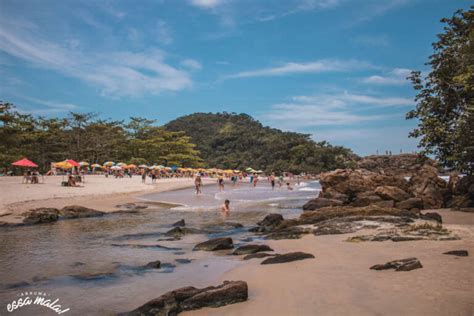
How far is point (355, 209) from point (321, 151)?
86203mm

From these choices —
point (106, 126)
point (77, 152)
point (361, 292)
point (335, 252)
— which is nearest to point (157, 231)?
point (335, 252)

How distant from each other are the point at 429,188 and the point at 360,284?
16882 mm

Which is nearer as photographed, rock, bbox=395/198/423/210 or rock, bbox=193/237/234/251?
rock, bbox=193/237/234/251

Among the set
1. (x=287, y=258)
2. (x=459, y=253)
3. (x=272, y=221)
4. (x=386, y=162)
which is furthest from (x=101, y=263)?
(x=386, y=162)

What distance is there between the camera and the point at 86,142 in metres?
62.1

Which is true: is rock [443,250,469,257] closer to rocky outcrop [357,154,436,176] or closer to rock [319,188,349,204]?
rock [319,188,349,204]

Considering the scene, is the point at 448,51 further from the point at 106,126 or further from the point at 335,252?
the point at 106,126

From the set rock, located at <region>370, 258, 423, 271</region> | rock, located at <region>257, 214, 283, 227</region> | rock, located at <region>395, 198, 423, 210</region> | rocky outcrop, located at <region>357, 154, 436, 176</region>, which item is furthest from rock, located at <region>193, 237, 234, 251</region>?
rocky outcrop, located at <region>357, 154, 436, 176</region>

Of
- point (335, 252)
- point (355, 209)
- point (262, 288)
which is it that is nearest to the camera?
point (262, 288)

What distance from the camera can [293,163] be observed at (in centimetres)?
9931

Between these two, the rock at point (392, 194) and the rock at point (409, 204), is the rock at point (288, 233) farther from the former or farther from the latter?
the rock at point (392, 194)

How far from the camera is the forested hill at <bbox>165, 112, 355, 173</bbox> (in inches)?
3907

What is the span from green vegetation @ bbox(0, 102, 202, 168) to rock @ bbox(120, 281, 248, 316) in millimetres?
38753

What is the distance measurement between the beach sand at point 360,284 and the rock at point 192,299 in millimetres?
140
